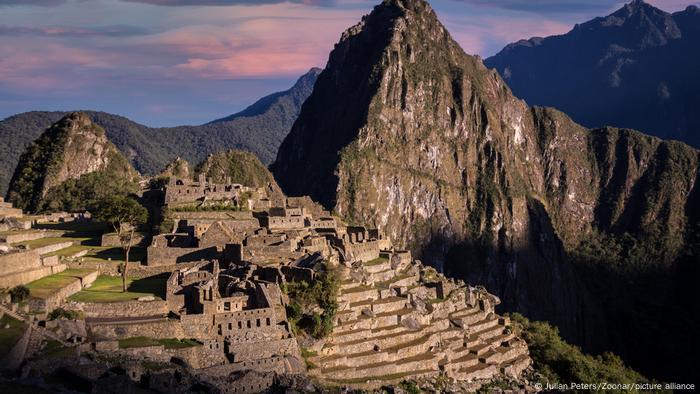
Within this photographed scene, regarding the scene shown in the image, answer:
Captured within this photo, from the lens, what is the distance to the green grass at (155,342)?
108 ft

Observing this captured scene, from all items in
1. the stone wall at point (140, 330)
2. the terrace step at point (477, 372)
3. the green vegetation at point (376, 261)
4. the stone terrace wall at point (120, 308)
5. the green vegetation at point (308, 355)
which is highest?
the stone terrace wall at point (120, 308)

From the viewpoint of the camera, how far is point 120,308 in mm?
36469

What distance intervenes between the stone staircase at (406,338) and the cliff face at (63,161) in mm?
61634

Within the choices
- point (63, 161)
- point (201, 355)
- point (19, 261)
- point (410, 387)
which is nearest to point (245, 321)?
point (201, 355)

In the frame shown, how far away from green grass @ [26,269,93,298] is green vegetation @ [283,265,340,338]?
1081 centimetres

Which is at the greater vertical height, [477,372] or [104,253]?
[104,253]

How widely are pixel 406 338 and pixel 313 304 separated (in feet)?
29.1

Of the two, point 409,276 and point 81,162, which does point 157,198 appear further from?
point 81,162

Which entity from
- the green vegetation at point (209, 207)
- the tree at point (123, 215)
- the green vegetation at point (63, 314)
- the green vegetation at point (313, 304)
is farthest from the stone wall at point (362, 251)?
the green vegetation at point (63, 314)

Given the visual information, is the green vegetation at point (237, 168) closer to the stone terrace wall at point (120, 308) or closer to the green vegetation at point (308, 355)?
the green vegetation at point (308, 355)

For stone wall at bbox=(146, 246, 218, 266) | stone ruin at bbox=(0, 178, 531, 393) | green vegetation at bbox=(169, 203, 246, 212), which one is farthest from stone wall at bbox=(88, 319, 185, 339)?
green vegetation at bbox=(169, 203, 246, 212)

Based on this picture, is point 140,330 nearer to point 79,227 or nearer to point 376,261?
point 79,227

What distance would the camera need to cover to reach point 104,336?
3338cm

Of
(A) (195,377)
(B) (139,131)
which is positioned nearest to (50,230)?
(A) (195,377)
